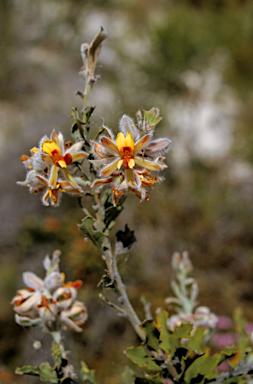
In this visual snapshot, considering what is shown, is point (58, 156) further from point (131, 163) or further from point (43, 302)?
point (43, 302)

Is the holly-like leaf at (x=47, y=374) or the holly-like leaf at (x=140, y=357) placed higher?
the holly-like leaf at (x=47, y=374)

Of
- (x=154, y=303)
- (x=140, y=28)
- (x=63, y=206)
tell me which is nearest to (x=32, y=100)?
(x=140, y=28)

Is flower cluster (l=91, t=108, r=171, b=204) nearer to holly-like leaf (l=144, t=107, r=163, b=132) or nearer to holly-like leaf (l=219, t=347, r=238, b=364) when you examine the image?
holly-like leaf (l=144, t=107, r=163, b=132)

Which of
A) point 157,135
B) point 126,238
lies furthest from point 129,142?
point 157,135

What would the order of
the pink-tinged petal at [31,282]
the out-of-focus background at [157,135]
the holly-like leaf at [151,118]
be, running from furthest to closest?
the out-of-focus background at [157,135] < the pink-tinged petal at [31,282] < the holly-like leaf at [151,118]

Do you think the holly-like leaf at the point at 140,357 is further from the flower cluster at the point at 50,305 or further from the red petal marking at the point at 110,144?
the red petal marking at the point at 110,144

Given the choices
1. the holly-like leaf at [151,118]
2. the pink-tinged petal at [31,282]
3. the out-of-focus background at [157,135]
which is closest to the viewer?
the holly-like leaf at [151,118]

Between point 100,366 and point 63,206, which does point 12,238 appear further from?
point 100,366

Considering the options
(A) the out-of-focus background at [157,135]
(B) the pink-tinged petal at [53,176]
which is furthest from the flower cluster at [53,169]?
(A) the out-of-focus background at [157,135]
